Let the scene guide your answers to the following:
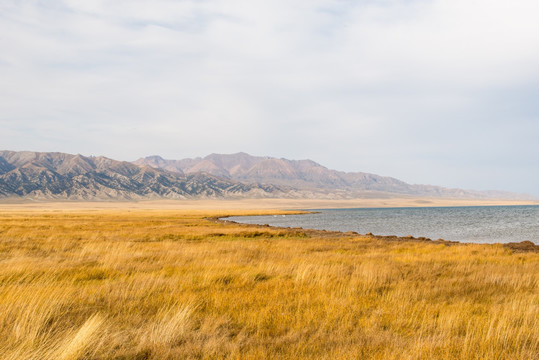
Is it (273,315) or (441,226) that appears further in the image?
(441,226)

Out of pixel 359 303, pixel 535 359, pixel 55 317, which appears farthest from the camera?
pixel 359 303

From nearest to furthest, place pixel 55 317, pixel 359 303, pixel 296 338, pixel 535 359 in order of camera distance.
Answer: pixel 535 359 < pixel 296 338 < pixel 55 317 < pixel 359 303

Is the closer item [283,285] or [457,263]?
[283,285]

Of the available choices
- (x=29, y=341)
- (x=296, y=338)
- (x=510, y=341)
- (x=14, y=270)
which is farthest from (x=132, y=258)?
(x=510, y=341)

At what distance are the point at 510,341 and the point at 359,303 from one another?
280cm

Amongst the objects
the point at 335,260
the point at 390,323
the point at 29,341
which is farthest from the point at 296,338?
the point at 335,260

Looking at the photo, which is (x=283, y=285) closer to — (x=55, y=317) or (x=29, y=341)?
(x=55, y=317)

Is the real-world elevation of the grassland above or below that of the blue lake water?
above

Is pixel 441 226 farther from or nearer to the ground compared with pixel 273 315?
nearer to the ground

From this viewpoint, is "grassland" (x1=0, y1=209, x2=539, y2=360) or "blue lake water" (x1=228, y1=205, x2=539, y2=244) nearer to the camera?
"grassland" (x1=0, y1=209, x2=539, y2=360)

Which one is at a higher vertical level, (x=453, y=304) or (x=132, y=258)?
(x=453, y=304)

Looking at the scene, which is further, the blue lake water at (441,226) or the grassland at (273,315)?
the blue lake water at (441,226)

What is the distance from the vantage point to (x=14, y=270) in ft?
37.7

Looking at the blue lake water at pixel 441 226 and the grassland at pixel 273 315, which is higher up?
the grassland at pixel 273 315
